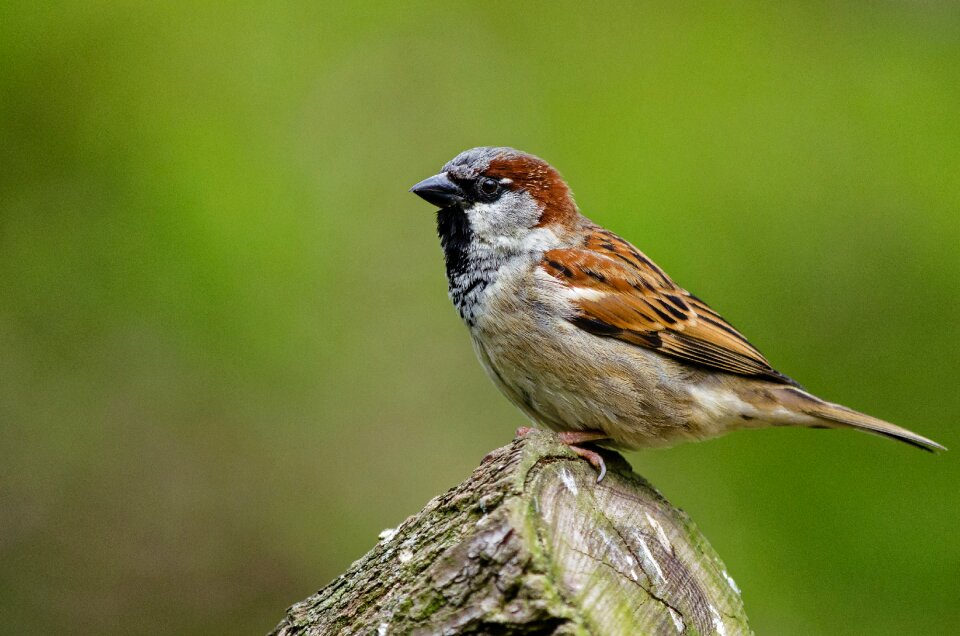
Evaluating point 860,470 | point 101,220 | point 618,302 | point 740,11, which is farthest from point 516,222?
point 740,11

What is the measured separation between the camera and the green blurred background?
3770mm

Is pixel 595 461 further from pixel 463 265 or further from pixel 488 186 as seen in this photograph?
pixel 488 186

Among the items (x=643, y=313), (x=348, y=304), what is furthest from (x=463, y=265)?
(x=348, y=304)

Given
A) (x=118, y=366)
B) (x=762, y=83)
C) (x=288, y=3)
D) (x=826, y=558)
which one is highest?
(x=288, y=3)

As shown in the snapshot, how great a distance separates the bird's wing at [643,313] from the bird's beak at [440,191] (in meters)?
0.35

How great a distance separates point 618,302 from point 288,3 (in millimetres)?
2571

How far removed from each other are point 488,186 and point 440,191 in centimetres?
16

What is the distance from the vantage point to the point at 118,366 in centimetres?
415

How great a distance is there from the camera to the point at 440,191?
3105 millimetres

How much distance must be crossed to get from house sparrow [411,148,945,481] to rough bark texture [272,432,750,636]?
0.83 m

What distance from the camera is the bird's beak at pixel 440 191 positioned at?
3.10 meters

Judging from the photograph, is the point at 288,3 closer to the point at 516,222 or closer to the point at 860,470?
the point at 516,222

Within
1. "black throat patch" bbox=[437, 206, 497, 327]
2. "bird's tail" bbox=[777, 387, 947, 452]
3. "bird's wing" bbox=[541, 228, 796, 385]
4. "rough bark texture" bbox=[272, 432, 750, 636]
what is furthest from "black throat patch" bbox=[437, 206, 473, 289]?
"rough bark texture" bbox=[272, 432, 750, 636]

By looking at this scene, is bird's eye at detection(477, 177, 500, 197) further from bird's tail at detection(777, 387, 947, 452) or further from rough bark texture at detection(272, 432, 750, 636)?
rough bark texture at detection(272, 432, 750, 636)
